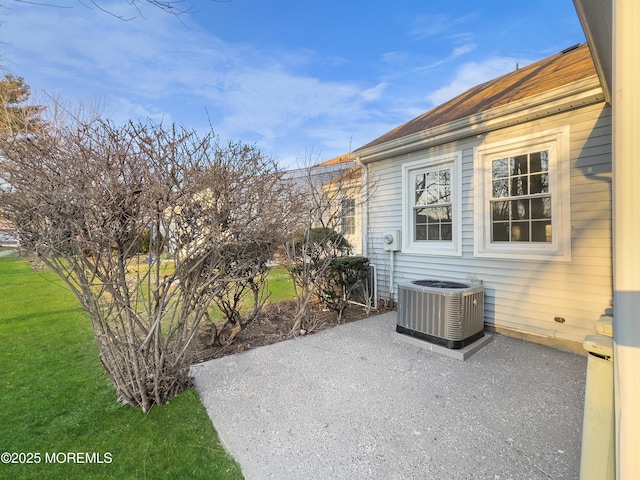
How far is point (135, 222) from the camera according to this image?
241 cm

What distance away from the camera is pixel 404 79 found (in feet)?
29.0

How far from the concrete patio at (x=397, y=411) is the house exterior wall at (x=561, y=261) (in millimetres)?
504

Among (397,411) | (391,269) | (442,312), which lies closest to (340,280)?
(391,269)

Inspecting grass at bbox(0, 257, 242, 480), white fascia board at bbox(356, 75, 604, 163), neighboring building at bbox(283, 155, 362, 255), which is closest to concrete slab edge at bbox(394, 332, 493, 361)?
neighboring building at bbox(283, 155, 362, 255)

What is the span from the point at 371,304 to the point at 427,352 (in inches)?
88.4

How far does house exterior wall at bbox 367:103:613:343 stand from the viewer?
142 inches

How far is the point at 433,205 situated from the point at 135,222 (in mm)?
4600

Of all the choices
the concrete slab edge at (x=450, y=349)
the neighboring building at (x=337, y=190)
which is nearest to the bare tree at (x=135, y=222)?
the neighboring building at (x=337, y=190)

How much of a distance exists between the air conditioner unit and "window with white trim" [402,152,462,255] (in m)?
1.07

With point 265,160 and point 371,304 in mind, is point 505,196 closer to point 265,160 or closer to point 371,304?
point 371,304

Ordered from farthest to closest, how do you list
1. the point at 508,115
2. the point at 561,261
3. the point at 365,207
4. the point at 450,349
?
the point at 365,207 < the point at 508,115 < the point at 561,261 < the point at 450,349

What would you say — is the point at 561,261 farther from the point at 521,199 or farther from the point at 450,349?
the point at 450,349

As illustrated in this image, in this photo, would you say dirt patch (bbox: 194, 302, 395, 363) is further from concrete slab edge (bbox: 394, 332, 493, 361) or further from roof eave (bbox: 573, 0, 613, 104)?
roof eave (bbox: 573, 0, 613, 104)

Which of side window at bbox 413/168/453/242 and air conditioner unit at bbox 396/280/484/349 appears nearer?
air conditioner unit at bbox 396/280/484/349
